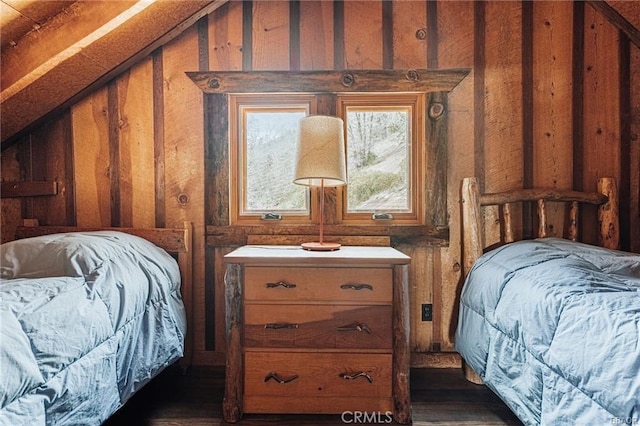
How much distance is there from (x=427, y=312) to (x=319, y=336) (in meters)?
0.85

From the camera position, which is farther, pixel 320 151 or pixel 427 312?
pixel 427 312

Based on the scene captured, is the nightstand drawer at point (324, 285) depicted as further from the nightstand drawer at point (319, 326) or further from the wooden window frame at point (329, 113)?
the wooden window frame at point (329, 113)

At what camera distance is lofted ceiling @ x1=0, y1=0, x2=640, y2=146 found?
1.62 metres


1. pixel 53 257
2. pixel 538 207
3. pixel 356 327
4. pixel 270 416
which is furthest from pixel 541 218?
pixel 53 257

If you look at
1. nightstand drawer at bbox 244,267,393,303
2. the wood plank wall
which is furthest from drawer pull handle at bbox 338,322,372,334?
the wood plank wall

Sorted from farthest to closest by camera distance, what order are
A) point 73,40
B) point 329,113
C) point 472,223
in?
point 329,113 < point 472,223 < point 73,40

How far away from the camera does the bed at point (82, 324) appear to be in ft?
3.00

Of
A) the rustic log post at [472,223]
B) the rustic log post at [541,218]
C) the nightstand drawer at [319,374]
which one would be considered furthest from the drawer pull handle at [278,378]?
the rustic log post at [541,218]

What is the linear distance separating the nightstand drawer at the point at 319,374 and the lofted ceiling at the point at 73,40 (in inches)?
67.9

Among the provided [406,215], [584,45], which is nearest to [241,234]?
[406,215]

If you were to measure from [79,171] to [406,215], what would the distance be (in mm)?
2031

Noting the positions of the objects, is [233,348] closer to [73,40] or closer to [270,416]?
[270,416]

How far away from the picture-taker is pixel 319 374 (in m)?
1.52

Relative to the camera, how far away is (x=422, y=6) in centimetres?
205
